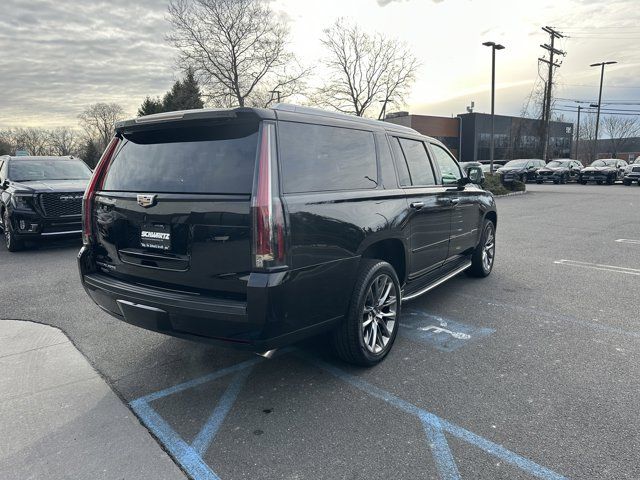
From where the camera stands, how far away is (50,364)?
3682mm

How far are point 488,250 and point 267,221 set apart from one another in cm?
459

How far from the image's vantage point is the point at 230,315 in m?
2.65

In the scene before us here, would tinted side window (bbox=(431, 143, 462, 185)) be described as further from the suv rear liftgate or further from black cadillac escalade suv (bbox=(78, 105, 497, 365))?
the suv rear liftgate

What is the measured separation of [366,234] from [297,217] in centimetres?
77

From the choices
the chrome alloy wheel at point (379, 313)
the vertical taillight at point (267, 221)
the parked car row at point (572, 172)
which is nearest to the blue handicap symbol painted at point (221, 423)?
the chrome alloy wheel at point (379, 313)

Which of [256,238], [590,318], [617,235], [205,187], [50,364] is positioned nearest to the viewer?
[256,238]

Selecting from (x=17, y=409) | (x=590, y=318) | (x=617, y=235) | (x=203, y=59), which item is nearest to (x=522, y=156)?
(x=203, y=59)

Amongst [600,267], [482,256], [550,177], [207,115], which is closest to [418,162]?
[482,256]

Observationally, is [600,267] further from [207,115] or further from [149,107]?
[149,107]

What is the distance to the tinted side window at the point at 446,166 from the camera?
501cm

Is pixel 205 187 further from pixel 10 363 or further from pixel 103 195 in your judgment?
pixel 10 363

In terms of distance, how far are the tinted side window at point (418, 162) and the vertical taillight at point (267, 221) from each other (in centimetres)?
195

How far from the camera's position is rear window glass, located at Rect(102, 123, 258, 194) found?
9.18ft

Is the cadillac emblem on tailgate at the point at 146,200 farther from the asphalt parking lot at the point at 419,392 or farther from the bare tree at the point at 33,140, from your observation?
the bare tree at the point at 33,140
